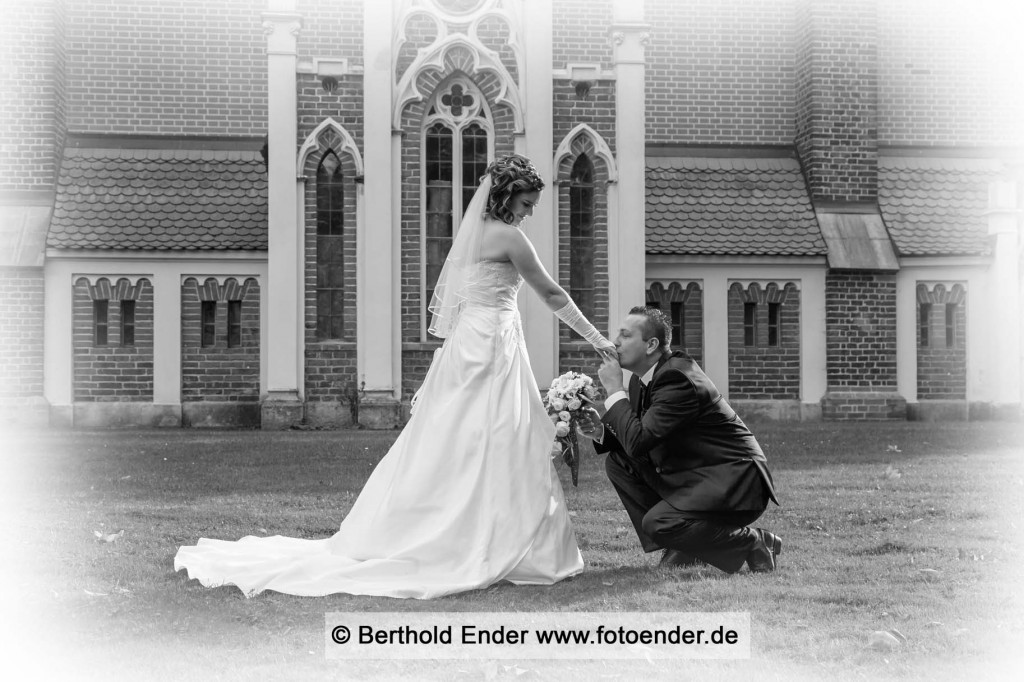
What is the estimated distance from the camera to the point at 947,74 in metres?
20.3

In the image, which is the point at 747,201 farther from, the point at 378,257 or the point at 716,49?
the point at 378,257

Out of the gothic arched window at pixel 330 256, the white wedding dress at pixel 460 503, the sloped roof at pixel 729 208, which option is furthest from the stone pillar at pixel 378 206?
the white wedding dress at pixel 460 503

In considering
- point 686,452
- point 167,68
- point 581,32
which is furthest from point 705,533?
point 167,68

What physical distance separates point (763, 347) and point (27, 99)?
12.7 meters

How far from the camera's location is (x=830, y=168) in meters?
18.4

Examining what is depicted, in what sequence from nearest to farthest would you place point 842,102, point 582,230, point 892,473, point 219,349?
point 892,473 → point 582,230 → point 219,349 → point 842,102

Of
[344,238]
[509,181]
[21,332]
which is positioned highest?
[344,238]

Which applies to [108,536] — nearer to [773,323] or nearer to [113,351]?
[113,351]

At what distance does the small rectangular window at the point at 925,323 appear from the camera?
18.1m

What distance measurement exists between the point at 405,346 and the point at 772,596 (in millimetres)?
11324

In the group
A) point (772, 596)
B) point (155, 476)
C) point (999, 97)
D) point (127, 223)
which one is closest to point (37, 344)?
point (127, 223)

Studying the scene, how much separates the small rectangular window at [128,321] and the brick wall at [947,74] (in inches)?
551

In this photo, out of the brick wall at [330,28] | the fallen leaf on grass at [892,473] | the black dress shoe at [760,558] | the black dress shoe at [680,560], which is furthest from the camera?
the brick wall at [330,28]

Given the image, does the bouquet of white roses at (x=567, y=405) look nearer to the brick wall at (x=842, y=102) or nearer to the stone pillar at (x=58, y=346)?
the stone pillar at (x=58, y=346)
